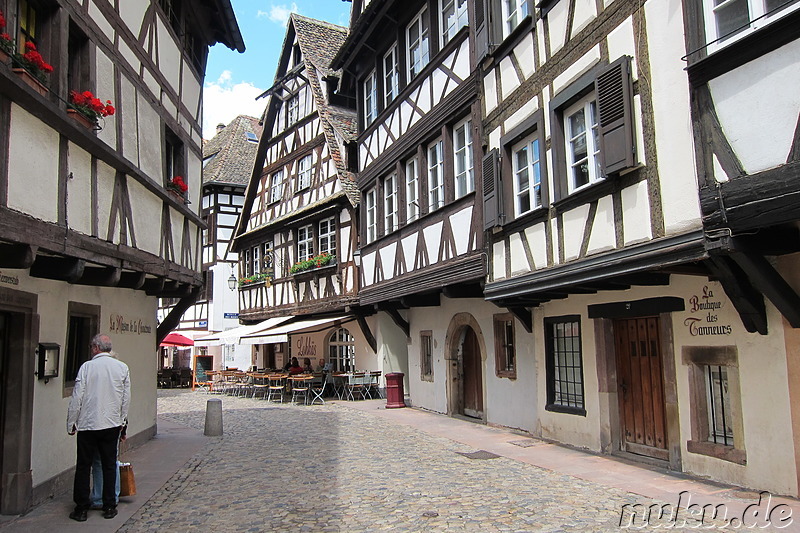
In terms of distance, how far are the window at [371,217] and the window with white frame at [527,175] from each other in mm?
6919

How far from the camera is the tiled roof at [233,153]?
30.4 m

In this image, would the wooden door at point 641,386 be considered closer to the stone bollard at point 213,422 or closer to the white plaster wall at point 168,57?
the stone bollard at point 213,422

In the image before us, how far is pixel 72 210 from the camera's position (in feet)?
21.6

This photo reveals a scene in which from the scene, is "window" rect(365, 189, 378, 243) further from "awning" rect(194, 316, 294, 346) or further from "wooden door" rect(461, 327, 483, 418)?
"awning" rect(194, 316, 294, 346)

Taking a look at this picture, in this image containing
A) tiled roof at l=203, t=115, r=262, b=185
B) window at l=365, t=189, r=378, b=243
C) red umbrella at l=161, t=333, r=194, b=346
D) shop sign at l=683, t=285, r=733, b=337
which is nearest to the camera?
shop sign at l=683, t=285, r=733, b=337

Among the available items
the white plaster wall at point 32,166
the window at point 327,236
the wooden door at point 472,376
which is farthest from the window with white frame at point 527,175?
the window at point 327,236

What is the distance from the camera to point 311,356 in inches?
949

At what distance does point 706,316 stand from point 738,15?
3348mm

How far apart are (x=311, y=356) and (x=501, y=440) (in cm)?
1380

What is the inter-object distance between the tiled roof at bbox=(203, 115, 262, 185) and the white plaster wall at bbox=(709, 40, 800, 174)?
2399 cm

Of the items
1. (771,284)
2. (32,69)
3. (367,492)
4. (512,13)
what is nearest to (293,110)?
(512,13)

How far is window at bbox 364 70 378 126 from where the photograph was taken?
17297 millimetres

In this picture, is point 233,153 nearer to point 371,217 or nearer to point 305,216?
point 305,216

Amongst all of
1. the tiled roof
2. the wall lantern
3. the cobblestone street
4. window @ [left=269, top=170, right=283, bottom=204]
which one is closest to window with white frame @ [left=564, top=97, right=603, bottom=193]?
the cobblestone street
